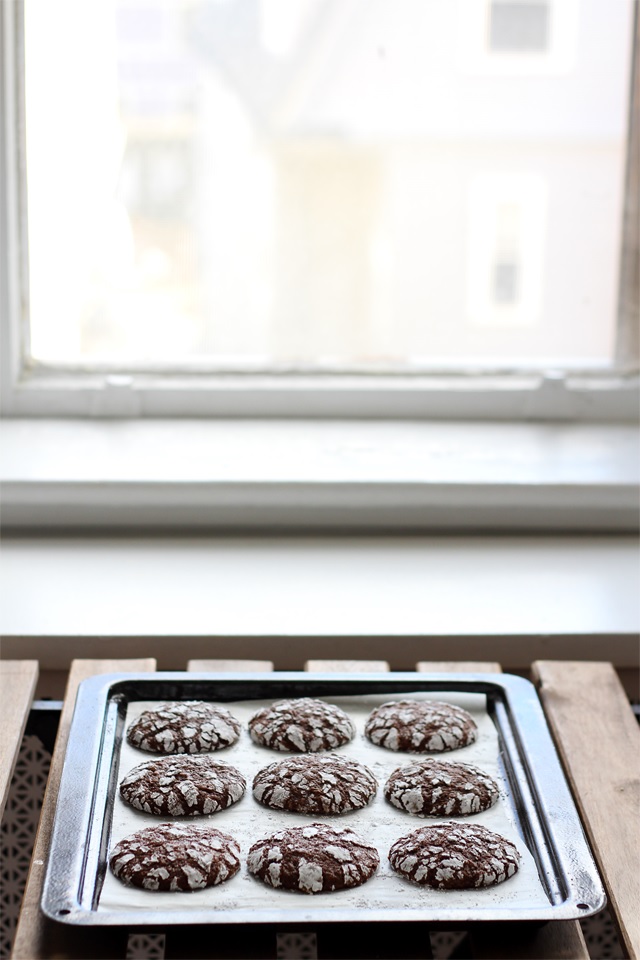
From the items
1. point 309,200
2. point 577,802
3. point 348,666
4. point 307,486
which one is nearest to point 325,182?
point 309,200

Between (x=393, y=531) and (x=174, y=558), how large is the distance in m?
0.31

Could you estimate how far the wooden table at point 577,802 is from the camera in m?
0.74

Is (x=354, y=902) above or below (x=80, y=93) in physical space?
below

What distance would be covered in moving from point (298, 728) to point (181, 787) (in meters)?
0.13

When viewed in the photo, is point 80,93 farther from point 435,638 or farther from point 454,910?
point 454,910

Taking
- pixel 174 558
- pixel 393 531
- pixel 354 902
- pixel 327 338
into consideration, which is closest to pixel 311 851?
pixel 354 902

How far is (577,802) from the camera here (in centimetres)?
95

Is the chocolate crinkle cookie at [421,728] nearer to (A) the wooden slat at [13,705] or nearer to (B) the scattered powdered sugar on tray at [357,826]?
(B) the scattered powdered sugar on tray at [357,826]

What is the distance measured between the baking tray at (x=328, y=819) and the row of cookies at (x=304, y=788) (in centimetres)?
1

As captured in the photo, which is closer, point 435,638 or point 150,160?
point 435,638

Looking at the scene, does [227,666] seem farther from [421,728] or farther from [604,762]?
[604,762]

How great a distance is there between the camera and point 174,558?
1.46 meters

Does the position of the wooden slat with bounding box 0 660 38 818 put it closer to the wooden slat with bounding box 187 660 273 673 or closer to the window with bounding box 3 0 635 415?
the wooden slat with bounding box 187 660 273 673

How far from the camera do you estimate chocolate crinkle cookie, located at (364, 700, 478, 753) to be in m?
0.97
